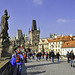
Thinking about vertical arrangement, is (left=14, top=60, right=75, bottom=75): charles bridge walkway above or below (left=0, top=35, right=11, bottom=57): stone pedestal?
below

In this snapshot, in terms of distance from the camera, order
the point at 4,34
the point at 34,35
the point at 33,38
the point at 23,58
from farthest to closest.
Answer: the point at 34,35, the point at 33,38, the point at 4,34, the point at 23,58

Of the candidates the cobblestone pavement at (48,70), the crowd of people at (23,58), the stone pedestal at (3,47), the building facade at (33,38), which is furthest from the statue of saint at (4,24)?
the building facade at (33,38)

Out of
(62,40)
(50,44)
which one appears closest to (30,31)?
(50,44)

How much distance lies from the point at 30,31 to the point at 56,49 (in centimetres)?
4876

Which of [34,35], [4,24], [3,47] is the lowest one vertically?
[3,47]

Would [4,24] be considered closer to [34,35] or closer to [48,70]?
[48,70]

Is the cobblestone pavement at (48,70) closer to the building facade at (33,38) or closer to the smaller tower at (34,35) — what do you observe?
the building facade at (33,38)

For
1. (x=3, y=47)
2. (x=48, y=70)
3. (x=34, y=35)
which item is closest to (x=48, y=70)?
(x=48, y=70)

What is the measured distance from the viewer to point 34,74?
9039mm

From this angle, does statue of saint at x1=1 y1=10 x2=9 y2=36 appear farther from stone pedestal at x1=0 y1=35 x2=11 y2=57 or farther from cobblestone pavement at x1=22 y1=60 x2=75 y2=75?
cobblestone pavement at x1=22 y1=60 x2=75 y2=75

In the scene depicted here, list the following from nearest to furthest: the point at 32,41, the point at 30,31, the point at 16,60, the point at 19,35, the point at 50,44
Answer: the point at 16,60 < the point at 50,44 < the point at 32,41 < the point at 30,31 < the point at 19,35

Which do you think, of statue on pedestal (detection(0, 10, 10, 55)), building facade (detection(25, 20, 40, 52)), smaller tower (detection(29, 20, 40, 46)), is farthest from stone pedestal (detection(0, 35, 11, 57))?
smaller tower (detection(29, 20, 40, 46))

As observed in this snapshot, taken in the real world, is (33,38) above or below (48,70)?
above

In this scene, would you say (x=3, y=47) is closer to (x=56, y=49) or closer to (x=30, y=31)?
(x=56, y=49)
